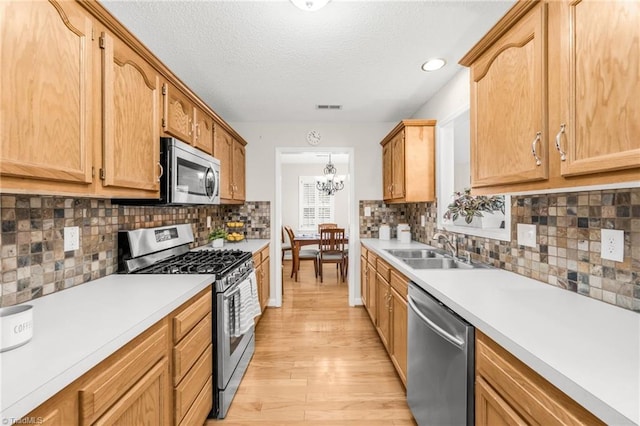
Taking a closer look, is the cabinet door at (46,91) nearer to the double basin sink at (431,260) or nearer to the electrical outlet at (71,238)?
the electrical outlet at (71,238)

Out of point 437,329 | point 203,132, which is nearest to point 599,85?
point 437,329

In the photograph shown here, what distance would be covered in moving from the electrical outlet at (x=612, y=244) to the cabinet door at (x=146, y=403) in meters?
1.89

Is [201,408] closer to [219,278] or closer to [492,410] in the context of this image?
[219,278]

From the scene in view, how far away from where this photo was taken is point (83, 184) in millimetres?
1206

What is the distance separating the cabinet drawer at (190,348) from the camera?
136 centimetres

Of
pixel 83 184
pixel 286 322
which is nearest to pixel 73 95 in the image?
pixel 83 184

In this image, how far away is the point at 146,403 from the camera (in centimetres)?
114

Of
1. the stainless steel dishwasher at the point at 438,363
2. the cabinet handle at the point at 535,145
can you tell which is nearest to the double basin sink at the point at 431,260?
the stainless steel dishwasher at the point at 438,363

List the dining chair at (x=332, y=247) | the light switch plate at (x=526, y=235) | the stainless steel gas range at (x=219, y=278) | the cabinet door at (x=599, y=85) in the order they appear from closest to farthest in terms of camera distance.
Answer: the cabinet door at (x=599, y=85) → the light switch plate at (x=526, y=235) → the stainless steel gas range at (x=219, y=278) → the dining chair at (x=332, y=247)

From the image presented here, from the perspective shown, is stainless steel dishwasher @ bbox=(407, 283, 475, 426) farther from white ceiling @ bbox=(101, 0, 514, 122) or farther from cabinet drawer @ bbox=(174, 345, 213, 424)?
white ceiling @ bbox=(101, 0, 514, 122)

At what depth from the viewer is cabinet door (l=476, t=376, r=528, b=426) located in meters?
0.89

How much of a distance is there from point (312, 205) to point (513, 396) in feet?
21.7

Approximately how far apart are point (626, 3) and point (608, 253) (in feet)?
2.91

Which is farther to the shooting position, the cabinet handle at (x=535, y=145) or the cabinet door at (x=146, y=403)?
the cabinet handle at (x=535, y=145)
